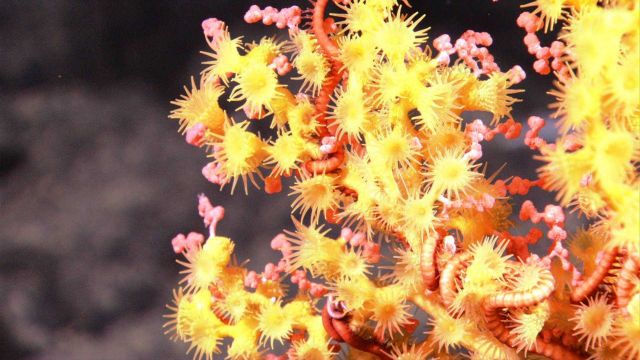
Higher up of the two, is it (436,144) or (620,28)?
(436,144)

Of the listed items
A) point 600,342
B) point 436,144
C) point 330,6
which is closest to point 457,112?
point 436,144

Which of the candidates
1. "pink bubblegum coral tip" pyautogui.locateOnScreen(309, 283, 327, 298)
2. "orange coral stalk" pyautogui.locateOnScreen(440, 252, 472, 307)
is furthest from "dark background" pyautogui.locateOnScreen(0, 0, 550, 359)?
"orange coral stalk" pyautogui.locateOnScreen(440, 252, 472, 307)

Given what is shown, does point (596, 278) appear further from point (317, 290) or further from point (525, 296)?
point (317, 290)

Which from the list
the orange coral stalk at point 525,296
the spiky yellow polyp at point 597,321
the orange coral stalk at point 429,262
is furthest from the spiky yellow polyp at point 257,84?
the spiky yellow polyp at point 597,321

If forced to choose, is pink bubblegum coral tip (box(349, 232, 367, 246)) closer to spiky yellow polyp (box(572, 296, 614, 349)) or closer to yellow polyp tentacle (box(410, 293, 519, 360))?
yellow polyp tentacle (box(410, 293, 519, 360))

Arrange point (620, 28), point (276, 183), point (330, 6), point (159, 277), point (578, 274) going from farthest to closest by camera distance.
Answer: point (330, 6), point (159, 277), point (276, 183), point (578, 274), point (620, 28)

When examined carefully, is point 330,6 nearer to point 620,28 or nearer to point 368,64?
point 368,64

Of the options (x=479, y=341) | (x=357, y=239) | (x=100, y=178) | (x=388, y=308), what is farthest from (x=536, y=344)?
(x=100, y=178)
